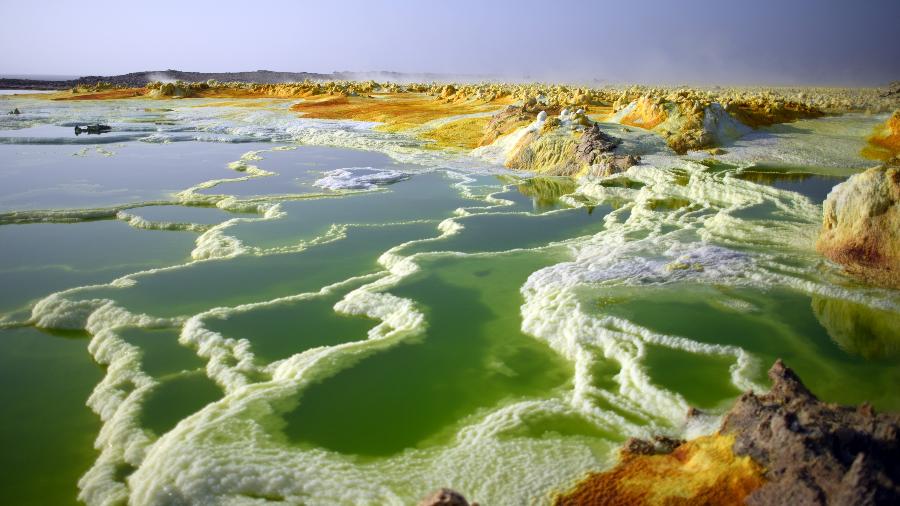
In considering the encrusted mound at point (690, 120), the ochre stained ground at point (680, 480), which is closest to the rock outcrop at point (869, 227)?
the ochre stained ground at point (680, 480)

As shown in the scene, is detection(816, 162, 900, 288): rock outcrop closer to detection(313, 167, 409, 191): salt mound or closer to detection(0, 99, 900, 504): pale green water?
detection(0, 99, 900, 504): pale green water

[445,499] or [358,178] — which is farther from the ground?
[358,178]

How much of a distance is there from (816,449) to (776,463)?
174mm

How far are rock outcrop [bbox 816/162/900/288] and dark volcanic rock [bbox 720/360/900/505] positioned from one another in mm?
3789

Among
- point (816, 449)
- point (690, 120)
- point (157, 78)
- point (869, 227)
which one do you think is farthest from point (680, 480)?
point (157, 78)

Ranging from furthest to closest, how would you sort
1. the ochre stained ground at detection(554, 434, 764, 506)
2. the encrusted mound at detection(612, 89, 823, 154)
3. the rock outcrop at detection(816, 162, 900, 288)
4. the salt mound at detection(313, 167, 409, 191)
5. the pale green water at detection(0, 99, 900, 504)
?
the encrusted mound at detection(612, 89, 823, 154), the salt mound at detection(313, 167, 409, 191), the rock outcrop at detection(816, 162, 900, 288), the pale green water at detection(0, 99, 900, 504), the ochre stained ground at detection(554, 434, 764, 506)

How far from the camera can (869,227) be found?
602 cm

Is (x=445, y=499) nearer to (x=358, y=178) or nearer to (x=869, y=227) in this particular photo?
(x=869, y=227)

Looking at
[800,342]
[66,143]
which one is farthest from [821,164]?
[66,143]

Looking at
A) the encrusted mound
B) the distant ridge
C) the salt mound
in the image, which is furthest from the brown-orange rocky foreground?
the distant ridge

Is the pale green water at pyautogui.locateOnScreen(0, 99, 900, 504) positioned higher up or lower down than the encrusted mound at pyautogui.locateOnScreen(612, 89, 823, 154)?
lower down

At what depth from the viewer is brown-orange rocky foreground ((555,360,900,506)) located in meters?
2.30

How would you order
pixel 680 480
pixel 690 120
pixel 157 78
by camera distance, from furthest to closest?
1. pixel 157 78
2. pixel 690 120
3. pixel 680 480

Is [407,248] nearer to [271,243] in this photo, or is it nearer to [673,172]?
[271,243]
